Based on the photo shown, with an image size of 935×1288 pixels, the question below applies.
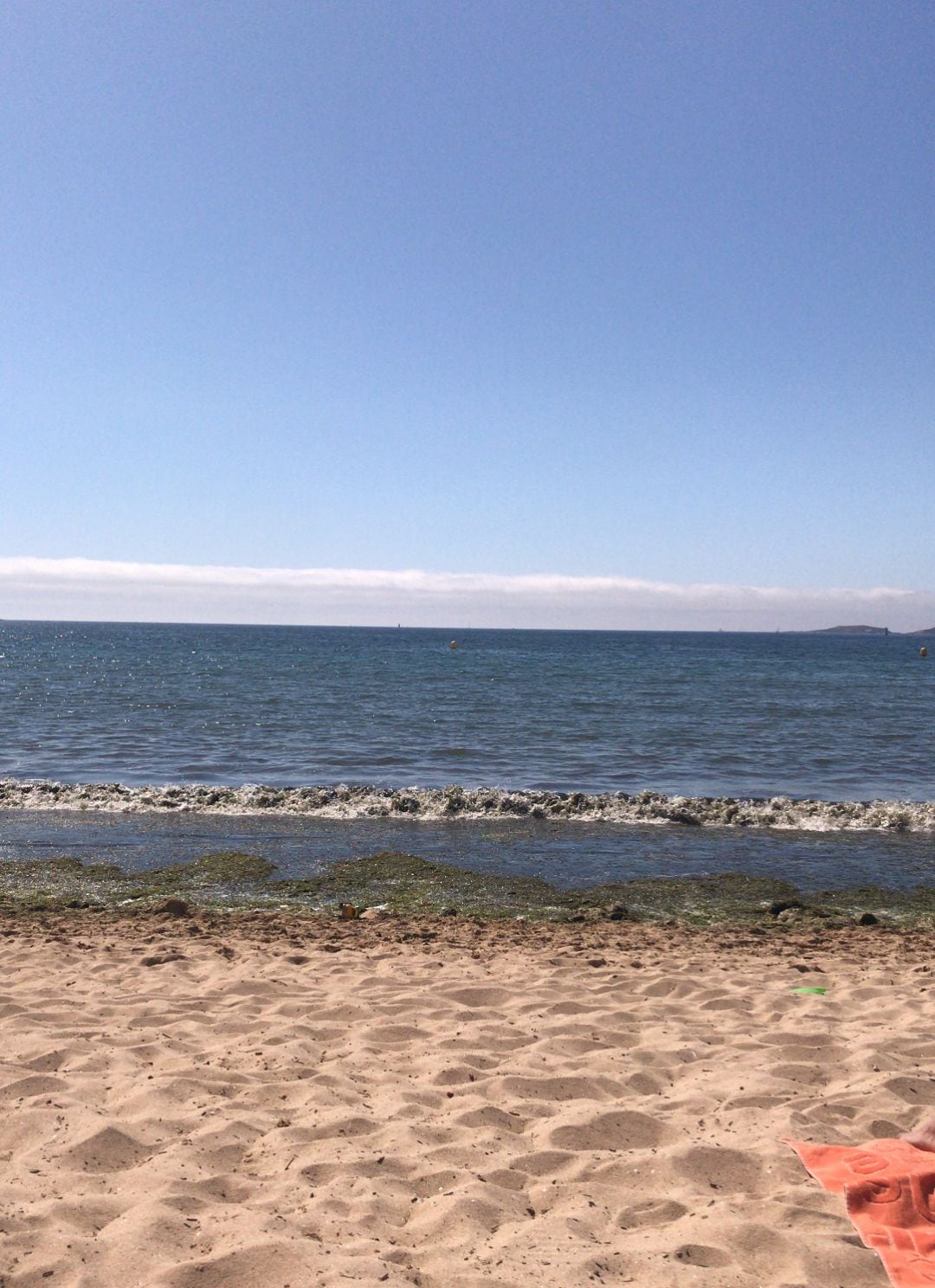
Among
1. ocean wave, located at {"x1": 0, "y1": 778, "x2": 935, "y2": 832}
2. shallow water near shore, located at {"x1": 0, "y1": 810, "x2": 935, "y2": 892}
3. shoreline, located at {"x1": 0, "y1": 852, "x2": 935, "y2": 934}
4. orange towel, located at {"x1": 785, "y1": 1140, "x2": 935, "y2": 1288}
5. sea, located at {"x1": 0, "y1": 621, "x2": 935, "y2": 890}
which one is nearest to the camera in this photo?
orange towel, located at {"x1": 785, "y1": 1140, "x2": 935, "y2": 1288}

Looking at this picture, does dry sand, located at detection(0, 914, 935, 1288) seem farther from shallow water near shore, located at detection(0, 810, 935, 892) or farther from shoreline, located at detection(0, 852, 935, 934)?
shallow water near shore, located at detection(0, 810, 935, 892)

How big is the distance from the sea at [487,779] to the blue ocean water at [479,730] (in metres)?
0.12

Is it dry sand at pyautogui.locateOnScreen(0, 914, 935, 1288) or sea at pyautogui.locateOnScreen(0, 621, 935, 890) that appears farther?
sea at pyautogui.locateOnScreen(0, 621, 935, 890)

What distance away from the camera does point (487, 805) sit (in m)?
15.4

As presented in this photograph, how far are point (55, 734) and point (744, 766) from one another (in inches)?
694

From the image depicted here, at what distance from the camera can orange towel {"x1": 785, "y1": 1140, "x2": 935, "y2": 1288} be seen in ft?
11.6

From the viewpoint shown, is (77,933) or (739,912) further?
(739,912)

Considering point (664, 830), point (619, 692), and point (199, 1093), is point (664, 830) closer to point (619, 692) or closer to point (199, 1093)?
point (199, 1093)

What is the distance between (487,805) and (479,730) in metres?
10.7

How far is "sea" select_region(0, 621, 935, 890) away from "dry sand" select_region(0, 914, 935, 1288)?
4.50 m

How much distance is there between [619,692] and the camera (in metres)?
39.8

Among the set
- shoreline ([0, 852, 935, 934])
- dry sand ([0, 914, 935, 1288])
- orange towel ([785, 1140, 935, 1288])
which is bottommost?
shoreline ([0, 852, 935, 934])

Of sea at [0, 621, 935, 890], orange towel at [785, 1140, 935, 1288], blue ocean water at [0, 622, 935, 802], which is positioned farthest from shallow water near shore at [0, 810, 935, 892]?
orange towel at [785, 1140, 935, 1288]

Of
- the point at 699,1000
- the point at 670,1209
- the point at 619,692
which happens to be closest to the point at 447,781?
the point at 699,1000
